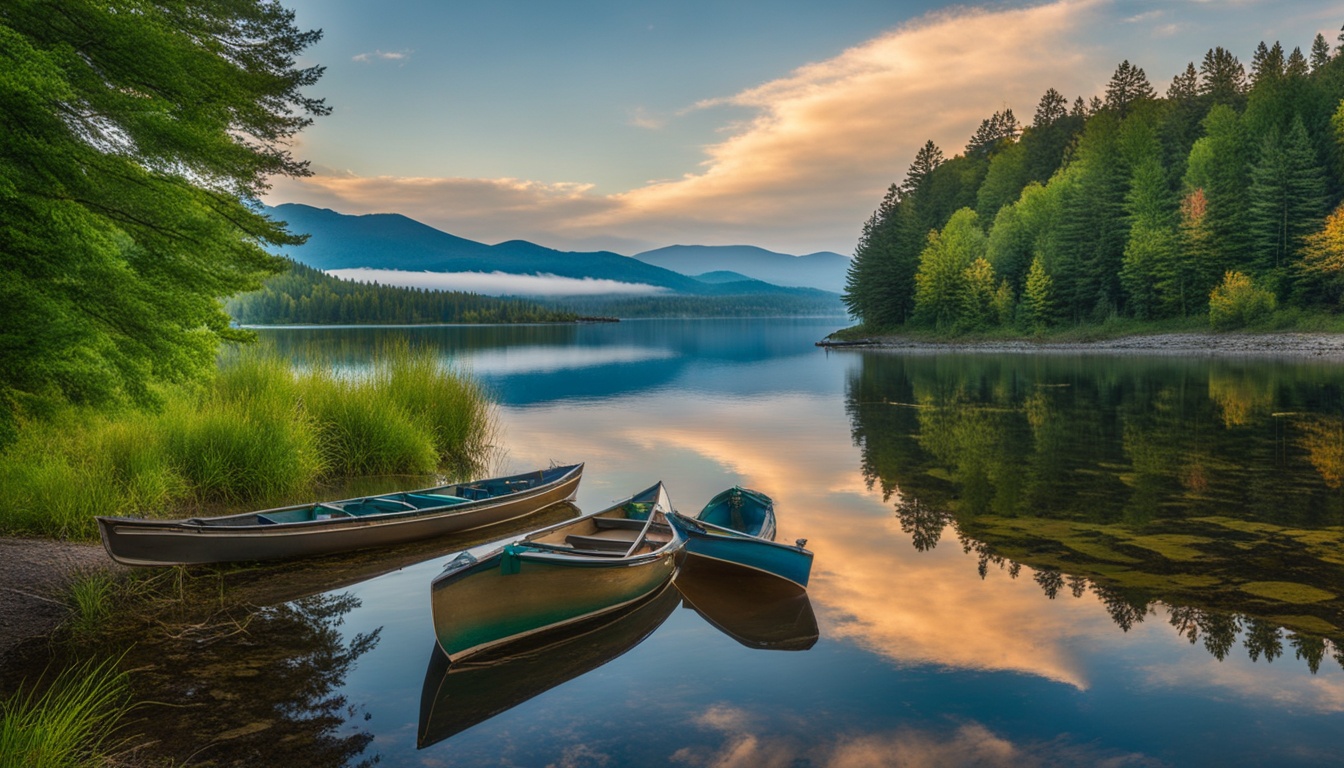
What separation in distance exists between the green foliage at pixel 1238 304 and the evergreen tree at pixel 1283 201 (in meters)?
2.87

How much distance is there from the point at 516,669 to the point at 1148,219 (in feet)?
282

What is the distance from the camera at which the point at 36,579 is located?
1002cm

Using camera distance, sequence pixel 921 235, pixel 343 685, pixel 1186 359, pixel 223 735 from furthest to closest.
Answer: pixel 921 235 < pixel 1186 359 < pixel 343 685 < pixel 223 735

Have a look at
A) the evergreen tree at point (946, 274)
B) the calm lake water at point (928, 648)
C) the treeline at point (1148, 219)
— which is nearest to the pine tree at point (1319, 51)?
the treeline at point (1148, 219)

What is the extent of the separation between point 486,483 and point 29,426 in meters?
7.01

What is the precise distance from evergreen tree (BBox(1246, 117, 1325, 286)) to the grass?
73.1m

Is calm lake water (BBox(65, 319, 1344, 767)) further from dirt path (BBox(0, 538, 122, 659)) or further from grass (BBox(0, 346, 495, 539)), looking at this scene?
grass (BBox(0, 346, 495, 539))

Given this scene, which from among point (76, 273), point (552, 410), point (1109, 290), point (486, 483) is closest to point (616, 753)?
point (76, 273)

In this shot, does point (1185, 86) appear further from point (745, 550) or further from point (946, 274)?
point (745, 550)

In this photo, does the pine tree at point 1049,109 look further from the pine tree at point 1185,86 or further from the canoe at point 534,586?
the canoe at point 534,586

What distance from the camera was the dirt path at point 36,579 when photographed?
8.96 meters

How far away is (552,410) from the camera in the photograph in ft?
120

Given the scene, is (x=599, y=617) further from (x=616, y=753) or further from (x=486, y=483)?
(x=486, y=483)

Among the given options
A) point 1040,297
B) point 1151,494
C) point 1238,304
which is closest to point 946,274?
point 1040,297
